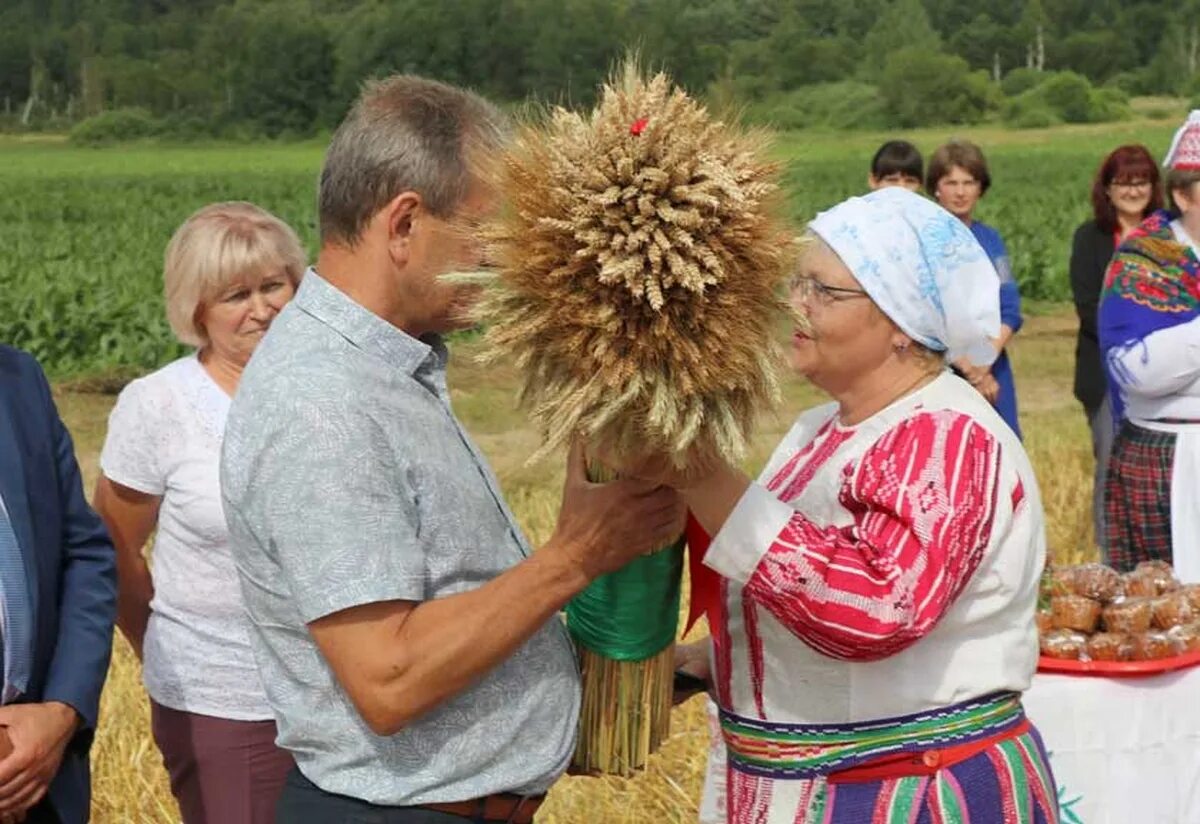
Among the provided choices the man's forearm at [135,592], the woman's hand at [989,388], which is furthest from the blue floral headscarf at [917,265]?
the woman's hand at [989,388]

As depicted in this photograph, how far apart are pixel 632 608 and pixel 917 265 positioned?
0.72 metres

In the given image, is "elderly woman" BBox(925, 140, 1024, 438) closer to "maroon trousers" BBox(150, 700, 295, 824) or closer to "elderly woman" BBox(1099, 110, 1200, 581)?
"elderly woman" BBox(1099, 110, 1200, 581)

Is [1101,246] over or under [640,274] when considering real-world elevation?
under

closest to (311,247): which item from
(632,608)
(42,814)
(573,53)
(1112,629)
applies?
(573,53)

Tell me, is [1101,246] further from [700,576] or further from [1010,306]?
[700,576]

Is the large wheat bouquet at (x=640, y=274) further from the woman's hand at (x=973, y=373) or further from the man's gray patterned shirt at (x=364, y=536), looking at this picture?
the woman's hand at (x=973, y=373)

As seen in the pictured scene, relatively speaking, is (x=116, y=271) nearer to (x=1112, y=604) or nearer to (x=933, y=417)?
(x=1112, y=604)

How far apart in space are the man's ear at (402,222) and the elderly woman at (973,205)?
5.31 metres

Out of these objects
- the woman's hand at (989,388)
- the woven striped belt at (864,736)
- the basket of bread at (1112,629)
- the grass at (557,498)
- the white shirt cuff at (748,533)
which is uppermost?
the white shirt cuff at (748,533)

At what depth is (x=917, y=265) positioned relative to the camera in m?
2.79

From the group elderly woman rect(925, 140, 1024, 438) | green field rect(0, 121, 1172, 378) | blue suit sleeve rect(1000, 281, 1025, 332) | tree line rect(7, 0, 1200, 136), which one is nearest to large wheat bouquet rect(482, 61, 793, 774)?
elderly woman rect(925, 140, 1024, 438)

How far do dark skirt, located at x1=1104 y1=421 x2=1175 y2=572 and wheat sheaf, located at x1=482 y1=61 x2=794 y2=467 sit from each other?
3.56 meters

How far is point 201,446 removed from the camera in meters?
4.01

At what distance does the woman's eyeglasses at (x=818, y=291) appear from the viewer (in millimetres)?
2834
